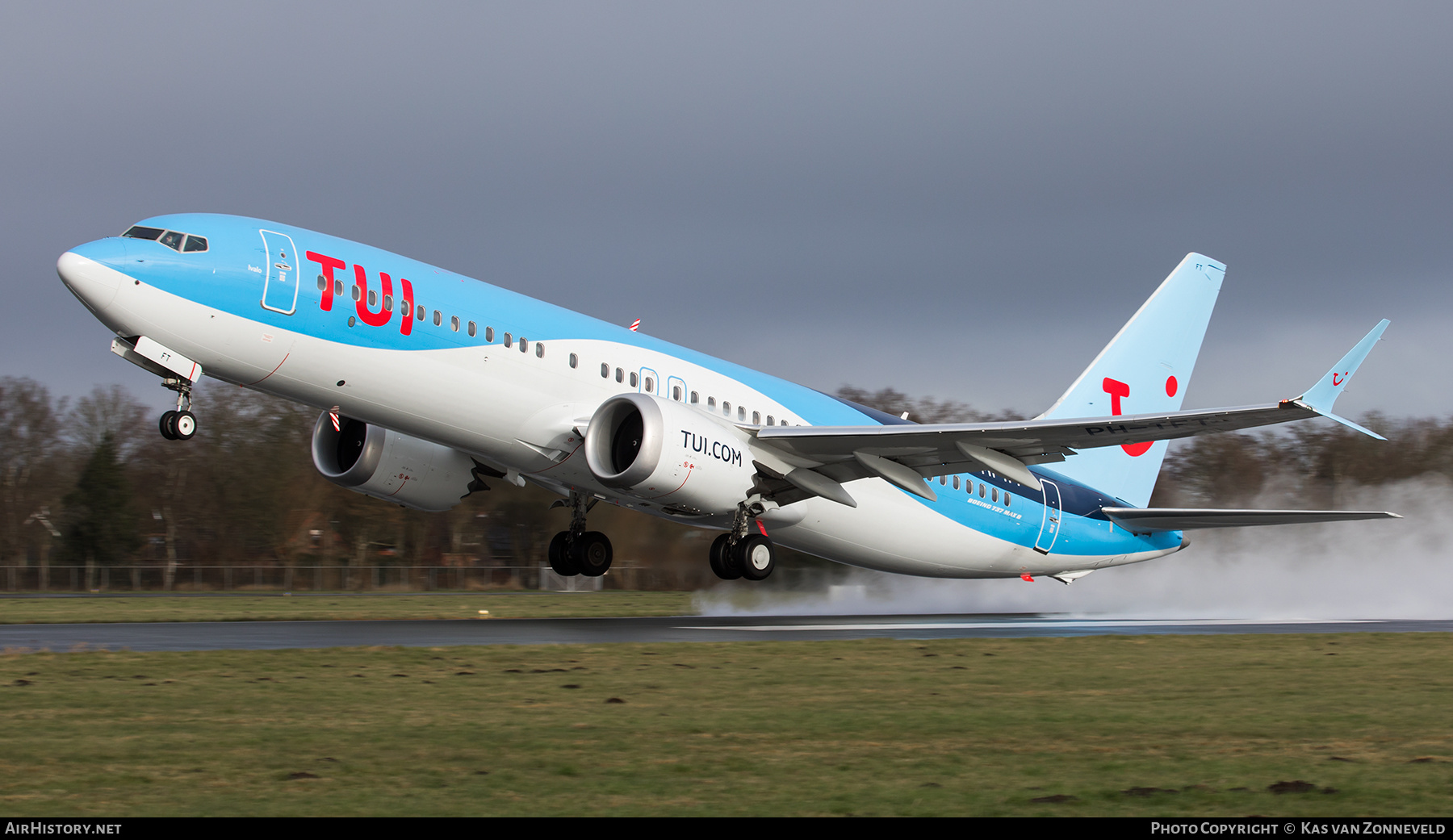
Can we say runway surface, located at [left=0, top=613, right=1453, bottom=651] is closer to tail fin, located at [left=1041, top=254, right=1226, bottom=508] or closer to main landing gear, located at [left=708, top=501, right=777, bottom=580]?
main landing gear, located at [left=708, top=501, right=777, bottom=580]

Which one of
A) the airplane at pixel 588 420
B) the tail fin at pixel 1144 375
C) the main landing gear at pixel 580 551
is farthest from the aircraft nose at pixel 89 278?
the tail fin at pixel 1144 375

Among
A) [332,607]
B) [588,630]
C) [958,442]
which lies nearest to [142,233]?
[588,630]

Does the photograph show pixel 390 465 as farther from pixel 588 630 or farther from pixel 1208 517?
pixel 1208 517

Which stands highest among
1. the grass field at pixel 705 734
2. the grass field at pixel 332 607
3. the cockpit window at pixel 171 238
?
the cockpit window at pixel 171 238

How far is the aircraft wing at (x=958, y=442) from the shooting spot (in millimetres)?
22156

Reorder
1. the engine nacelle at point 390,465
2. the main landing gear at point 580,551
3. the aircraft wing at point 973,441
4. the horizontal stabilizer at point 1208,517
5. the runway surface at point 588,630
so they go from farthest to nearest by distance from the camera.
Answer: the main landing gear at point 580,551 < the horizontal stabilizer at point 1208,517 < the engine nacelle at point 390,465 < the aircraft wing at point 973,441 < the runway surface at point 588,630

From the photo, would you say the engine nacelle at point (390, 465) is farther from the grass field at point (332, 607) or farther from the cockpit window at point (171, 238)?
the cockpit window at point (171, 238)

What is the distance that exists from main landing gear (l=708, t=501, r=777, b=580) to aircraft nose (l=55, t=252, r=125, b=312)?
1171cm

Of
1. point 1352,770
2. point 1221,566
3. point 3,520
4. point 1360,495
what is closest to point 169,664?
point 1352,770

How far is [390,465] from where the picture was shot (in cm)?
2594

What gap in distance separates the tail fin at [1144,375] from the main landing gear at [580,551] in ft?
39.5

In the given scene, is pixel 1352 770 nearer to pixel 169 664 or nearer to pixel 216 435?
pixel 169 664

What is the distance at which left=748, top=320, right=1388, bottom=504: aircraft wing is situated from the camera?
22156 mm

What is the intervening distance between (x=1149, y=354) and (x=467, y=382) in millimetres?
20580
